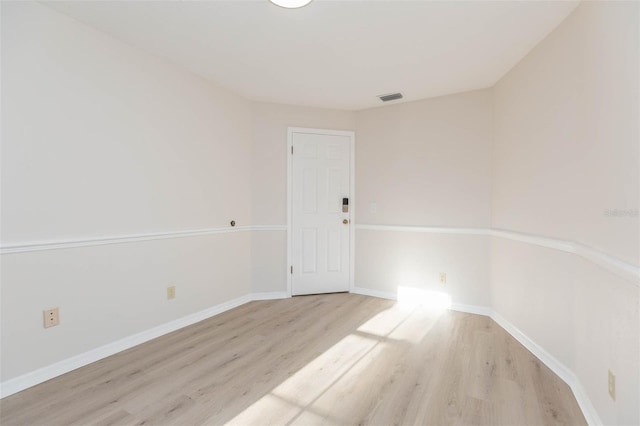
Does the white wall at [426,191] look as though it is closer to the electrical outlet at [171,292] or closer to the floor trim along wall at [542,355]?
the floor trim along wall at [542,355]

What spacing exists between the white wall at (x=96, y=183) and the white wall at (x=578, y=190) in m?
2.85

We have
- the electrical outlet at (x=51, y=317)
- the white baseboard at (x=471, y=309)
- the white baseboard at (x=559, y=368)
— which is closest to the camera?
the white baseboard at (x=559, y=368)

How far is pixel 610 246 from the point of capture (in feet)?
4.91

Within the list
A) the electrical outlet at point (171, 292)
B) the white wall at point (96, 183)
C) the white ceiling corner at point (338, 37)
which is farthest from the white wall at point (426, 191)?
the electrical outlet at point (171, 292)

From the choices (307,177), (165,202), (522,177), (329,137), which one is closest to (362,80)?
(329,137)

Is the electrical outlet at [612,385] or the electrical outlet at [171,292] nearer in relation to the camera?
the electrical outlet at [612,385]

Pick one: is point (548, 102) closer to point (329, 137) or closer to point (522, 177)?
point (522, 177)

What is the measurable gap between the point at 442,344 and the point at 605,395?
1137 millimetres

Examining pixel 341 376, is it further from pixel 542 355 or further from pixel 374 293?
pixel 374 293

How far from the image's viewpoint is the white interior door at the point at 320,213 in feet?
12.6

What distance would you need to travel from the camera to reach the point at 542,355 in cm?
225

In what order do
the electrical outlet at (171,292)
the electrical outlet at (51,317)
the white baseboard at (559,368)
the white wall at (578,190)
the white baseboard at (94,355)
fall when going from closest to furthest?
the white wall at (578,190) < the white baseboard at (559,368) < the white baseboard at (94,355) < the electrical outlet at (51,317) < the electrical outlet at (171,292)

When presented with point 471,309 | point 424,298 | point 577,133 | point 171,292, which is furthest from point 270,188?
point 577,133

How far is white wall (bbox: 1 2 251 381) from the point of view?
186 centimetres
